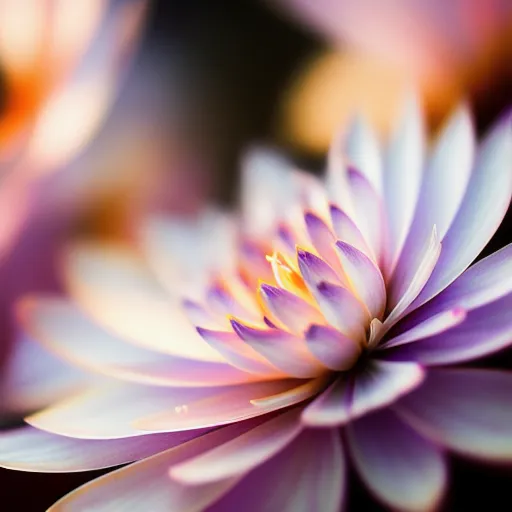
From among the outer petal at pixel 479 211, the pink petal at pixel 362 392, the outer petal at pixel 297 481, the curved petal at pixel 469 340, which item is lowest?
the outer petal at pixel 297 481

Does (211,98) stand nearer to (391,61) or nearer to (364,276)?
(391,61)

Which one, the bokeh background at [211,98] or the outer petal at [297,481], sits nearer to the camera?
the outer petal at [297,481]

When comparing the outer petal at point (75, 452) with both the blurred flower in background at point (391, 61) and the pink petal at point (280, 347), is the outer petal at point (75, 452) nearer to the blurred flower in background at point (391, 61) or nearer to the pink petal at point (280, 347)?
the pink petal at point (280, 347)

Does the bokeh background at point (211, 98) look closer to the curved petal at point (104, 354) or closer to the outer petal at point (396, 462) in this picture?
the curved petal at point (104, 354)

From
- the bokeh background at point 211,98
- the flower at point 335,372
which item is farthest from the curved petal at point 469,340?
the bokeh background at point 211,98

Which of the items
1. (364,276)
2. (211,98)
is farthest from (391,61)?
(364,276)

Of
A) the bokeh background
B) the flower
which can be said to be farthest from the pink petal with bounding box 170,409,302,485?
the bokeh background

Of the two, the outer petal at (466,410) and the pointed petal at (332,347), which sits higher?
the pointed petal at (332,347)
